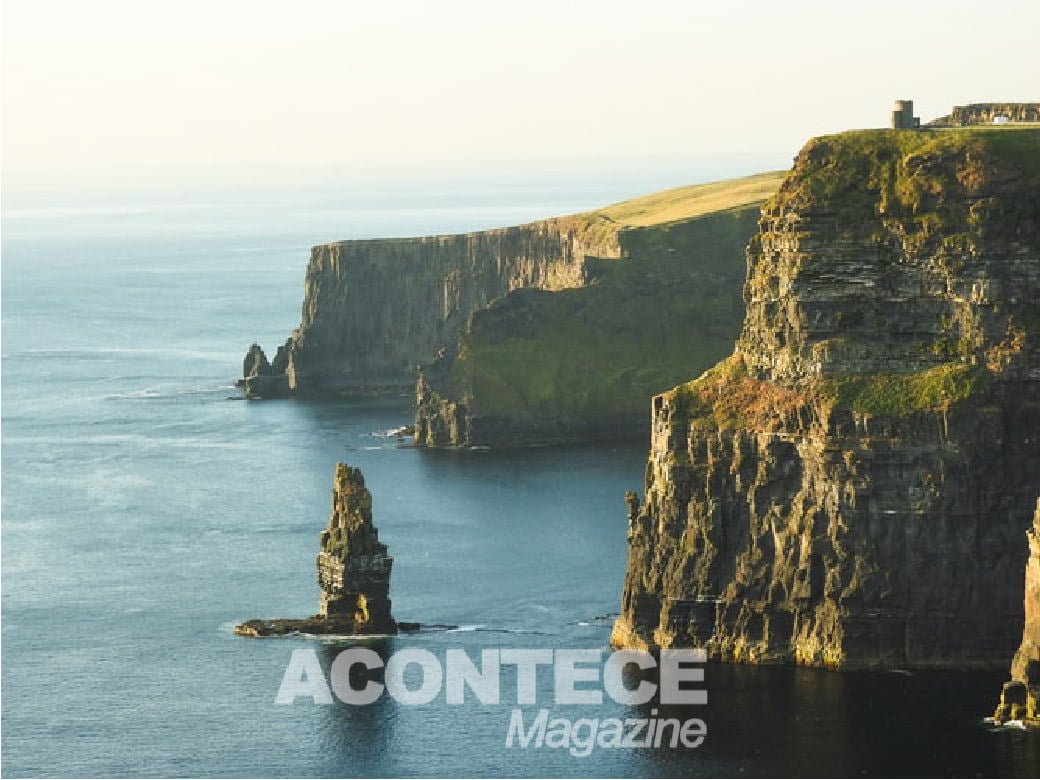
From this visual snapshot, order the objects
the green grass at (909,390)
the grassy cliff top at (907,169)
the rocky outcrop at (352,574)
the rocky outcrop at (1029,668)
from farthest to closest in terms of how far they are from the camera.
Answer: the rocky outcrop at (352,574)
the grassy cliff top at (907,169)
the green grass at (909,390)
the rocky outcrop at (1029,668)

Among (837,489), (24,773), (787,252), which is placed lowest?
(24,773)

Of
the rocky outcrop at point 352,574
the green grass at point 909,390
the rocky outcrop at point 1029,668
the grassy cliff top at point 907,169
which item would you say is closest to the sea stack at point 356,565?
the rocky outcrop at point 352,574

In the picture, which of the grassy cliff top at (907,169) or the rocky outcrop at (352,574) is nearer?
the grassy cliff top at (907,169)

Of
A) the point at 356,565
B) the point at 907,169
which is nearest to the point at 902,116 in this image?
the point at 907,169

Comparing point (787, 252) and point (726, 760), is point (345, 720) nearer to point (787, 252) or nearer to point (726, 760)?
point (726, 760)

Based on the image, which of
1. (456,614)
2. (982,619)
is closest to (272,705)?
(456,614)

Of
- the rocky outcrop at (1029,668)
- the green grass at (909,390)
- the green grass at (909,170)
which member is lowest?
the rocky outcrop at (1029,668)

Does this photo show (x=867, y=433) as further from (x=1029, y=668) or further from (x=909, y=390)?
(x=1029, y=668)

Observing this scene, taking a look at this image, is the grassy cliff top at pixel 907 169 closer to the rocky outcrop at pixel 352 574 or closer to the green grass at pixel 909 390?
the green grass at pixel 909 390
